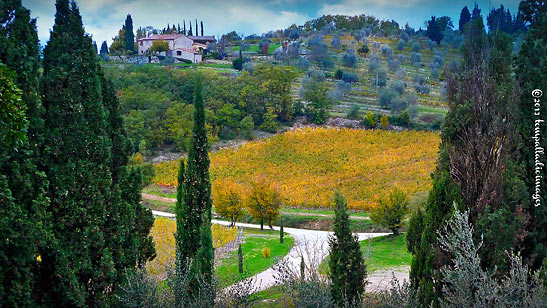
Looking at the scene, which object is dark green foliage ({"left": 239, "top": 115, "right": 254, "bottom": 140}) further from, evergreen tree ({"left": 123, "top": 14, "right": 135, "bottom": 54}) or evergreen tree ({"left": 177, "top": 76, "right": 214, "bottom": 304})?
evergreen tree ({"left": 177, "top": 76, "right": 214, "bottom": 304})

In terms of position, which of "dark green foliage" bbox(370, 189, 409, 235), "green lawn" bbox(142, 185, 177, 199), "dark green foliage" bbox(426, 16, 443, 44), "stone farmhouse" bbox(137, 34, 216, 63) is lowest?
"green lawn" bbox(142, 185, 177, 199)

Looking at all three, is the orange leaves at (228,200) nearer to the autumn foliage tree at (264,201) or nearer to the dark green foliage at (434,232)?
the autumn foliage tree at (264,201)

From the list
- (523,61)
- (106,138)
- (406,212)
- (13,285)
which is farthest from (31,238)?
(406,212)

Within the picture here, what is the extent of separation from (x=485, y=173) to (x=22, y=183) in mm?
8973

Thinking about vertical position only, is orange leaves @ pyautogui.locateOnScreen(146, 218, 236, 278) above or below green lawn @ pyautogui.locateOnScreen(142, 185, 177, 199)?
above

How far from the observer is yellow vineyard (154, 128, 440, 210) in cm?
3722

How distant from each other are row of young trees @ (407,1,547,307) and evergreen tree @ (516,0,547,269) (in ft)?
0.07

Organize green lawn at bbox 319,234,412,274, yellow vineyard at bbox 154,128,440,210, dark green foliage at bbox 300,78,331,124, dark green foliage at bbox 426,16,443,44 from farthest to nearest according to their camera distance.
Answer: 1. dark green foliage at bbox 426,16,443,44
2. dark green foliage at bbox 300,78,331,124
3. yellow vineyard at bbox 154,128,440,210
4. green lawn at bbox 319,234,412,274

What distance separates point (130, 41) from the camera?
83.3 metres

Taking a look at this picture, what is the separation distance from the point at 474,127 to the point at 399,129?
45267 mm

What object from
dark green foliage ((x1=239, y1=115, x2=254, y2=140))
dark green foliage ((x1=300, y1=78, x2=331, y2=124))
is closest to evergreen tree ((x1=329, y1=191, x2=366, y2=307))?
dark green foliage ((x1=239, y1=115, x2=254, y2=140))

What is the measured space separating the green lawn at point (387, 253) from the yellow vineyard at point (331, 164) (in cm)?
647

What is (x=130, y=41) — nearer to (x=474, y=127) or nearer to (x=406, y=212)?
(x=406, y=212)

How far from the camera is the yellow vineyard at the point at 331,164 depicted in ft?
122
